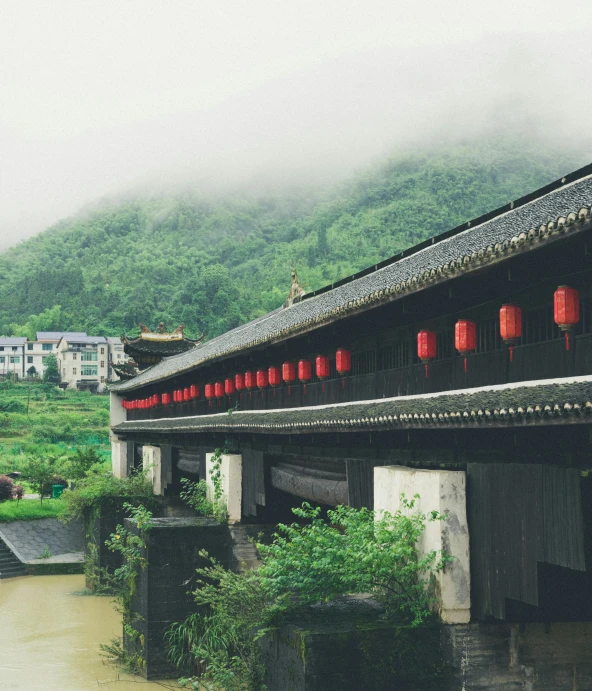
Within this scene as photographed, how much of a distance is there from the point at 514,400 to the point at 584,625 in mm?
3630

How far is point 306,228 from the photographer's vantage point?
132375 mm

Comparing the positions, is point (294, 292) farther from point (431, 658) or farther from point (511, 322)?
point (431, 658)

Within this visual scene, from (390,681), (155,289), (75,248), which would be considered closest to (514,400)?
(390,681)

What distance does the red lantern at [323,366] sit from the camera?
50.0ft

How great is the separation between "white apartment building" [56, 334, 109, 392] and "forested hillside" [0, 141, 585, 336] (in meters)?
11.5

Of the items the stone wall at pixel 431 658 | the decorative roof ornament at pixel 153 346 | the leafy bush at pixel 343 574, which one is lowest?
the stone wall at pixel 431 658

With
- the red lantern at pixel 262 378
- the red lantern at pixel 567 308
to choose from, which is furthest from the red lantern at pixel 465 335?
the red lantern at pixel 262 378

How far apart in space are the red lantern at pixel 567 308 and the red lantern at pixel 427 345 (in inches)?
113

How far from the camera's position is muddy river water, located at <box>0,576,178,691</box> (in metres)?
18.0

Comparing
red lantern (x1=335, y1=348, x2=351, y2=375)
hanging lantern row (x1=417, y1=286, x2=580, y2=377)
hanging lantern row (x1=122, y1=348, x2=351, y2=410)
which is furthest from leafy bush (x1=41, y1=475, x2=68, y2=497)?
hanging lantern row (x1=417, y1=286, x2=580, y2=377)

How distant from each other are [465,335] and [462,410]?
187cm

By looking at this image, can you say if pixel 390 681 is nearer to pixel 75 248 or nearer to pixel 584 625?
pixel 584 625

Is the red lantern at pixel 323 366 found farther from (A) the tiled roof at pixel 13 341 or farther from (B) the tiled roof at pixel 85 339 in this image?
(A) the tiled roof at pixel 13 341

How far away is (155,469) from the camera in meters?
Answer: 27.9
